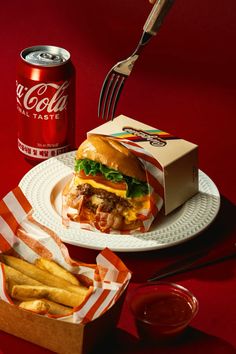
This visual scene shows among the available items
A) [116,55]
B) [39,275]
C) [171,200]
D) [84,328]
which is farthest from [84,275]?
[116,55]

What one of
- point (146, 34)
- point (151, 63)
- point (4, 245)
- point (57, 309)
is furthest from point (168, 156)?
point (151, 63)

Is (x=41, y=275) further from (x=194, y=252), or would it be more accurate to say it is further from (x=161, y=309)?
(x=194, y=252)

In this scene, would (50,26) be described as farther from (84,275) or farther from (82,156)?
(84,275)

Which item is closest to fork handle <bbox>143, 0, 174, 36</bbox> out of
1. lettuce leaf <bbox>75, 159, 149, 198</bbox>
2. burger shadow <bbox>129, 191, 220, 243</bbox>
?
lettuce leaf <bbox>75, 159, 149, 198</bbox>

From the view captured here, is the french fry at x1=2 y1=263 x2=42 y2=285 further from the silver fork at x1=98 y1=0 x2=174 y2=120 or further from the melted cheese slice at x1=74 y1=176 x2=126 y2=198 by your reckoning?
the silver fork at x1=98 y1=0 x2=174 y2=120

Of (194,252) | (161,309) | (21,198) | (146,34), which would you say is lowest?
(194,252)

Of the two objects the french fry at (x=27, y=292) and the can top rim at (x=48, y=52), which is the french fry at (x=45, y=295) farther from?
the can top rim at (x=48, y=52)
